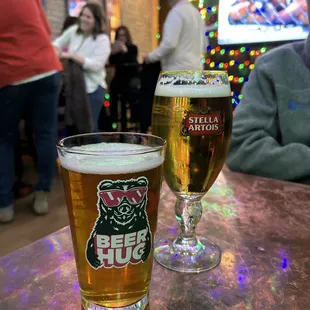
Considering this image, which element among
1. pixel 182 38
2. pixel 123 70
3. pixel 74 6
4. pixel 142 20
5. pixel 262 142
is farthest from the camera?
pixel 142 20

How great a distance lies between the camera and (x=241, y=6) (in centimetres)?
355

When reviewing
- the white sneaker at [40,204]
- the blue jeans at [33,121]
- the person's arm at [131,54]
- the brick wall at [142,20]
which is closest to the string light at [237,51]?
the person's arm at [131,54]

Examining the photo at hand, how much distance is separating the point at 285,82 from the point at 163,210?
25.6 inches

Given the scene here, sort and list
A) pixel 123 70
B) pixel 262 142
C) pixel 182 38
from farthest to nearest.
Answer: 1. pixel 123 70
2. pixel 182 38
3. pixel 262 142

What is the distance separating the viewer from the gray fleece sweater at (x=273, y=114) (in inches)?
39.3

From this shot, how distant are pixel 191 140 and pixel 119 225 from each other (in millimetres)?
190

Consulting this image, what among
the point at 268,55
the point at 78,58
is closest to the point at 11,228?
the point at 78,58

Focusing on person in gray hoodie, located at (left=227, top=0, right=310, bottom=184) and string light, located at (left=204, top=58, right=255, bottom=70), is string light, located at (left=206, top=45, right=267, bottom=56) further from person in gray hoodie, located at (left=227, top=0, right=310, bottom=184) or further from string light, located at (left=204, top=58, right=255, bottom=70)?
person in gray hoodie, located at (left=227, top=0, right=310, bottom=184)

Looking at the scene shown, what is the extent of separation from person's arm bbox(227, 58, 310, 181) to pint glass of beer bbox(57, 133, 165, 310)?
0.67 metres

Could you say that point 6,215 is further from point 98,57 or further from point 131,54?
point 131,54

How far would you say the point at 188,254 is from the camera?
52 centimetres

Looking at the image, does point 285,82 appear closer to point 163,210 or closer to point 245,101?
point 245,101

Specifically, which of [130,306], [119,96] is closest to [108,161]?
[130,306]

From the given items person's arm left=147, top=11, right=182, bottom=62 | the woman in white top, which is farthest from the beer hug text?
person's arm left=147, top=11, right=182, bottom=62
